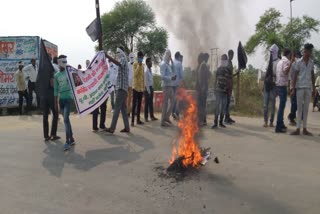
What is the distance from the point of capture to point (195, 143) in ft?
21.0

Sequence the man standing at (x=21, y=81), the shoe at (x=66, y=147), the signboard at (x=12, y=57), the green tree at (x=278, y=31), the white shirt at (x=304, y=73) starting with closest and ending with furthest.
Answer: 1. the shoe at (x=66, y=147)
2. the white shirt at (x=304, y=73)
3. the man standing at (x=21, y=81)
4. the signboard at (x=12, y=57)
5. the green tree at (x=278, y=31)

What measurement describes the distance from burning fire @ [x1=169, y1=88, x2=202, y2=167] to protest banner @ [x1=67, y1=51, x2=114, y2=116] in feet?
8.33

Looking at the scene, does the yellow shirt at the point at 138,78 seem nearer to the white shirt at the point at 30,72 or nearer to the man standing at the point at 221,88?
the man standing at the point at 221,88

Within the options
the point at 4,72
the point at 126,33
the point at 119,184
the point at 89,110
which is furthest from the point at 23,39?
the point at 126,33

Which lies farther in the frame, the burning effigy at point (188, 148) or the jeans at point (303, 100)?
the jeans at point (303, 100)

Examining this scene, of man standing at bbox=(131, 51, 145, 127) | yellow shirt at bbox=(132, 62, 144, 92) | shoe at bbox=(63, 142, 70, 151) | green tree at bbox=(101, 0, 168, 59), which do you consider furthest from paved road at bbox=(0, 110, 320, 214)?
green tree at bbox=(101, 0, 168, 59)

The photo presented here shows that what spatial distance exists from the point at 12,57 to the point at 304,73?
42.7ft

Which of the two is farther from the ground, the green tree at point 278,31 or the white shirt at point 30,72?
the green tree at point 278,31

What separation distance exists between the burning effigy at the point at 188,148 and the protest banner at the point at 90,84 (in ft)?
8.32

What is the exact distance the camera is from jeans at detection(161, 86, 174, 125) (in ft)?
35.3

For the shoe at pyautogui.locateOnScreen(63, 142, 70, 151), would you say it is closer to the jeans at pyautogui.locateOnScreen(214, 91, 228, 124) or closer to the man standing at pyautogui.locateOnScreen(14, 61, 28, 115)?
the jeans at pyautogui.locateOnScreen(214, 91, 228, 124)

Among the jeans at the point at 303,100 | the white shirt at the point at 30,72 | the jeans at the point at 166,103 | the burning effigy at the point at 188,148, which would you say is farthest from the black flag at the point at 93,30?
the white shirt at the point at 30,72

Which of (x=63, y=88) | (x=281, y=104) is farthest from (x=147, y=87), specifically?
(x=281, y=104)

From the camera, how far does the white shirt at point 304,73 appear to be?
8.92 m
